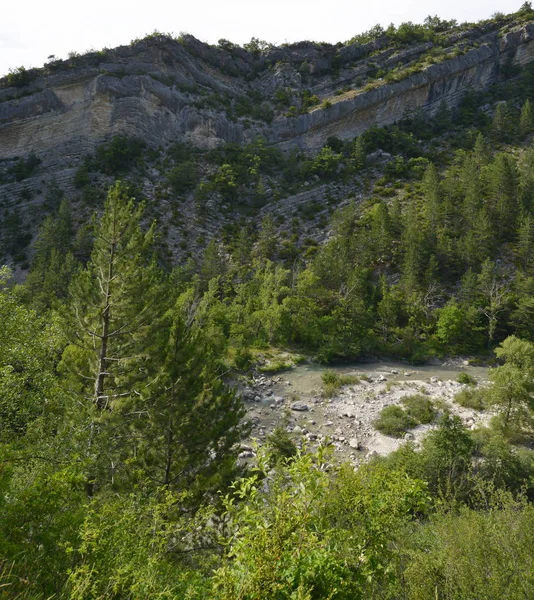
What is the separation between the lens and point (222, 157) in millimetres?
64875

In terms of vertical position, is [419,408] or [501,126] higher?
[501,126]

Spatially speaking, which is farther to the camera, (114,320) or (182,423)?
(114,320)

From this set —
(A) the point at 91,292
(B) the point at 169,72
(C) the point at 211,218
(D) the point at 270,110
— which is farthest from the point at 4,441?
(D) the point at 270,110

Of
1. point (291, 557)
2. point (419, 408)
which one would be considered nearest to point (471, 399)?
point (419, 408)

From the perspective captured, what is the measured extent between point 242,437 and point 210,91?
7989 centimetres

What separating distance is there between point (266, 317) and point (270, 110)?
61.5m

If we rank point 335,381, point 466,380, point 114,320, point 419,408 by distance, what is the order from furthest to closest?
point 335,381 → point 466,380 → point 419,408 → point 114,320

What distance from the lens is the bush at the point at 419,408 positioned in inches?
742

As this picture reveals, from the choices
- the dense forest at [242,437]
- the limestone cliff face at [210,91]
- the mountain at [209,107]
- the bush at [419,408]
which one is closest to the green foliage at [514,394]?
the dense forest at [242,437]

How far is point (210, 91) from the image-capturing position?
71.8 meters

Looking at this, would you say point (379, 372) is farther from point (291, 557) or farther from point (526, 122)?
point (526, 122)

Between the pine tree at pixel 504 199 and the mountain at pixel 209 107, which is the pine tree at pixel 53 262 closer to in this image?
the mountain at pixel 209 107

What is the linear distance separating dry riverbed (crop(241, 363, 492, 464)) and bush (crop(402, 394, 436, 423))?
1.67 feet

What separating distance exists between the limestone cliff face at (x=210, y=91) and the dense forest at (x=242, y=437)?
25260 mm
